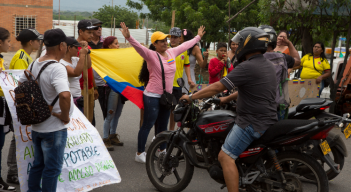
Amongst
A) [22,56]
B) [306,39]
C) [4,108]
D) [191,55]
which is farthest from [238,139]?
[306,39]

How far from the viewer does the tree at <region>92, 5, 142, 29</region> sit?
2346 inches

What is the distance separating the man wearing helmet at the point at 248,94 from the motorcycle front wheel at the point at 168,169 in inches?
26.2

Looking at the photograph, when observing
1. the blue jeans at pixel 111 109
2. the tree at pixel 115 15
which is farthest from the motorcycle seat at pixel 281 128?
the tree at pixel 115 15

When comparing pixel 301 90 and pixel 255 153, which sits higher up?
pixel 301 90

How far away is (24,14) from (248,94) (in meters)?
35.7

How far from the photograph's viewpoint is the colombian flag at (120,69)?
5930 millimetres

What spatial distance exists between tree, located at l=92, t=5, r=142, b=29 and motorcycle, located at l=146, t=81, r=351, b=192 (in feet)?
185

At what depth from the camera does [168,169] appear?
13.9ft

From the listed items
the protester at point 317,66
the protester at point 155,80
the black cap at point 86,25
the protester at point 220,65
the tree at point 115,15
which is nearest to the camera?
the protester at point 155,80

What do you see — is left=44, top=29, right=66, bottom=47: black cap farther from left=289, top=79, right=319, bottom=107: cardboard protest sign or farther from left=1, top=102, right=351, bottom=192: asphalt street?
left=289, top=79, right=319, bottom=107: cardboard protest sign

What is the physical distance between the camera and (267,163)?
3.65m

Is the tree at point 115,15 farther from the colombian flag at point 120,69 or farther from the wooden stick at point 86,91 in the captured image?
the wooden stick at point 86,91

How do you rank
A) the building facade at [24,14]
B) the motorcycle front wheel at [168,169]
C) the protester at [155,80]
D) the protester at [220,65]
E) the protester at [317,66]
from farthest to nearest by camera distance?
the building facade at [24,14] < the protester at [317,66] < the protester at [220,65] < the protester at [155,80] < the motorcycle front wheel at [168,169]

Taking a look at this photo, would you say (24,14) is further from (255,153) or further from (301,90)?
(255,153)
